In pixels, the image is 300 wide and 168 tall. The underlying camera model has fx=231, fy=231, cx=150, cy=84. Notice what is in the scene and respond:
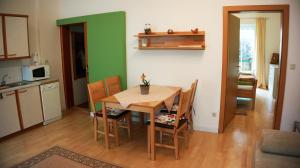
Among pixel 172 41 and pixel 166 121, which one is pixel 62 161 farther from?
pixel 172 41

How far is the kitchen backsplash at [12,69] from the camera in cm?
416

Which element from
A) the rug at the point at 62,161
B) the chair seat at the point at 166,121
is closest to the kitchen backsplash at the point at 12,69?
the rug at the point at 62,161

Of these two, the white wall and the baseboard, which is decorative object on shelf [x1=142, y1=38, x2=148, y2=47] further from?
the baseboard

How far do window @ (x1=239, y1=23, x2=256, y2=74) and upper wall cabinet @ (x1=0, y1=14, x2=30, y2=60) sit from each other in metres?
6.60

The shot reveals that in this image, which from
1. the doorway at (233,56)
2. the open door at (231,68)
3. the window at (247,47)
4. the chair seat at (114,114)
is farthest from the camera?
the window at (247,47)

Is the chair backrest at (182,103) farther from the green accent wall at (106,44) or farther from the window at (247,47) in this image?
the window at (247,47)

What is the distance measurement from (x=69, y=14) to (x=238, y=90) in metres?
4.22

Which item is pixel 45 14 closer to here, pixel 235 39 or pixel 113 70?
pixel 113 70

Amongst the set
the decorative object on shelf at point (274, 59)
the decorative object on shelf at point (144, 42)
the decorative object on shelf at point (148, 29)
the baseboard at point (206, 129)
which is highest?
the decorative object on shelf at point (148, 29)

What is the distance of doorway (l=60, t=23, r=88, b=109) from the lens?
5377 mm

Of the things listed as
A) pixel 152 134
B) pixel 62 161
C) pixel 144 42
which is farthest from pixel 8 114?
pixel 144 42

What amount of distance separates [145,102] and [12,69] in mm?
2795

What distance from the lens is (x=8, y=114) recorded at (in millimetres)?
3824

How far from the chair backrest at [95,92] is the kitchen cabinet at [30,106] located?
1.34 metres
